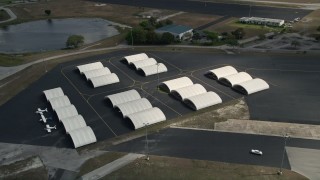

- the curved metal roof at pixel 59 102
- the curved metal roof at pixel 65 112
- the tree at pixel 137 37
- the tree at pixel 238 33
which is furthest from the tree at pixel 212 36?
the curved metal roof at pixel 65 112

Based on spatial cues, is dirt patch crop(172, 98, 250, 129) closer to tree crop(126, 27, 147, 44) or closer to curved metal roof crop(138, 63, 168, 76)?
curved metal roof crop(138, 63, 168, 76)

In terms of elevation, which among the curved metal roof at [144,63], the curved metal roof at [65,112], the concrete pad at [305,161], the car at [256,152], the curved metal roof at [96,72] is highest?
the curved metal roof at [144,63]

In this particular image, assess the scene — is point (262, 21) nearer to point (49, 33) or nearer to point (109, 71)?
point (109, 71)

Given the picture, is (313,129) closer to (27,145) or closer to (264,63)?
(264,63)

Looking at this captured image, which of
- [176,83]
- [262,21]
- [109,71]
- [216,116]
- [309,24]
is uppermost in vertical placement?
[262,21]

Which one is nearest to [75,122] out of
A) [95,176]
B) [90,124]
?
[90,124]

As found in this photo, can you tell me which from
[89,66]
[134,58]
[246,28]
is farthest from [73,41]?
[246,28]

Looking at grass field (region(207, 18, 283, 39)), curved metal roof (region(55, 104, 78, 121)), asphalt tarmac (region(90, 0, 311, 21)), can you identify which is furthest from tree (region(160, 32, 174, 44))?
curved metal roof (region(55, 104, 78, 121))

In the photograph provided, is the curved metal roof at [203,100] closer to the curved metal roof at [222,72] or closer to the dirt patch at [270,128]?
the dirt patch at [270,128]
